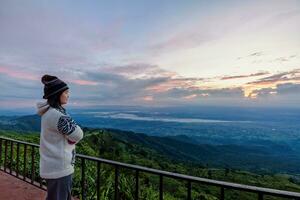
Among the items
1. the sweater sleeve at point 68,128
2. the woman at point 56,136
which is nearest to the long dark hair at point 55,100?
the woman at point 56,136

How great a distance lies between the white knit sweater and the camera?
9.82ft

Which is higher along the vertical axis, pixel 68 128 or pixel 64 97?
pixel 64 97

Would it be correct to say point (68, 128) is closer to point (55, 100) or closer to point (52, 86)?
point (55, 100)

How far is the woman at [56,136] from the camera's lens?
9.88 feet

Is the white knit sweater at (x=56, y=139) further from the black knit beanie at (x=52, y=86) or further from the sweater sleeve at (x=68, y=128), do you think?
the black knit beanie at (x=52, y=86)

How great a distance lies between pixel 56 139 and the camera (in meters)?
3.06

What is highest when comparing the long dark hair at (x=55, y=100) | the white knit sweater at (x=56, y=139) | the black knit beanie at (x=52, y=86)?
the black knit beanie at (x=52, y=86)

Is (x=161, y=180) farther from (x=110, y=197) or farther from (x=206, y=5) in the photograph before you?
→ (x=206, y=5)

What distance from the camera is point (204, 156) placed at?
162 metres

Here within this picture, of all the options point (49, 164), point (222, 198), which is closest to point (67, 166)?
point (49, 164)

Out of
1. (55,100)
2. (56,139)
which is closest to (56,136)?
(56,139)

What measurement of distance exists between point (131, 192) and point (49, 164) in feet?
11.5

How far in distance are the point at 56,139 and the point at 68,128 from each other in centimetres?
19

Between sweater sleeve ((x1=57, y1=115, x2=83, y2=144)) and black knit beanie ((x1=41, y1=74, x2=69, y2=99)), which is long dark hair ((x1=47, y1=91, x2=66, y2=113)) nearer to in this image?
black knit beanie ((x1=41, y1=74, x2=69, y2=99))
